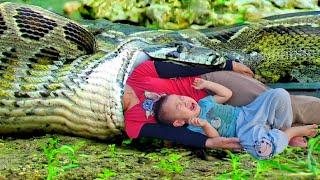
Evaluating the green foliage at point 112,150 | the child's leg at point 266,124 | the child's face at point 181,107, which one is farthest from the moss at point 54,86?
the child's leg at point 266,124

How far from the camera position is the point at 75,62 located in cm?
426

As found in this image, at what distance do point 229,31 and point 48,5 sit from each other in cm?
184

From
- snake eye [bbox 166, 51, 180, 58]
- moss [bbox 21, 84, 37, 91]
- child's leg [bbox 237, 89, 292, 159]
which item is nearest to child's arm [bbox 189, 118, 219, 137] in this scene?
child's leg [bbox 237, 89, 292, 159]

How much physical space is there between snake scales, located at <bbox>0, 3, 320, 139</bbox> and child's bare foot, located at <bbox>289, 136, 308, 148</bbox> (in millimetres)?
607

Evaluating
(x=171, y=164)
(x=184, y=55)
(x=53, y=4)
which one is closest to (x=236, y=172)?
(x=171, y=164)

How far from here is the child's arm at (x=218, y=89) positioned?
3578 mm

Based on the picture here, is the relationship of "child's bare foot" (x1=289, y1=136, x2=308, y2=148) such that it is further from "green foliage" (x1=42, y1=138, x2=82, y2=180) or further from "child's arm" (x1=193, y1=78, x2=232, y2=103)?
"green foliage" (x1=42, y1=138, x2=82, y2=180)

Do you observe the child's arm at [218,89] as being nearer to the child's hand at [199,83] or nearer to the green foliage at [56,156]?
the child's hand at [199,83]

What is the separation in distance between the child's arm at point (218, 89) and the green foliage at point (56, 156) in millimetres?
696

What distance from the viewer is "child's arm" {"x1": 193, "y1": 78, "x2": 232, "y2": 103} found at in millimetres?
3578

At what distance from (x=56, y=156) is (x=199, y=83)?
0.79 m

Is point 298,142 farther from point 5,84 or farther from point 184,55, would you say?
point 5,84

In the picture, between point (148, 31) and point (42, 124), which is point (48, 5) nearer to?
point (148, 31)

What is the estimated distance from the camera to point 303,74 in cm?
513
